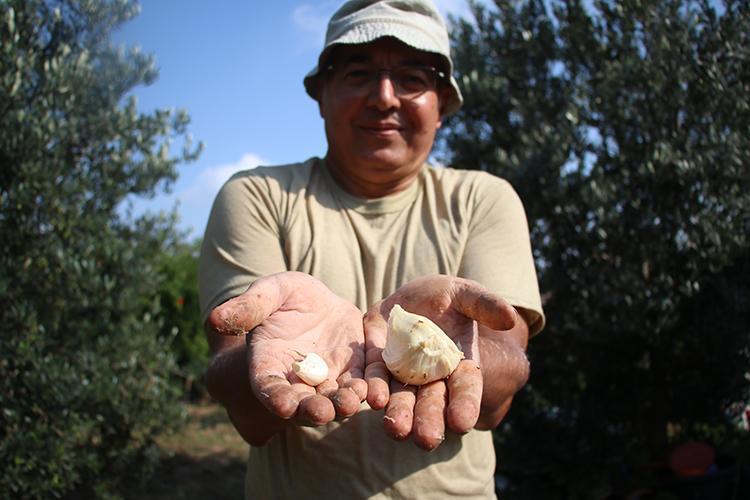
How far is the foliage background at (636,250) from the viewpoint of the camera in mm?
3865

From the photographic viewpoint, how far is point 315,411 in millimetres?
1417

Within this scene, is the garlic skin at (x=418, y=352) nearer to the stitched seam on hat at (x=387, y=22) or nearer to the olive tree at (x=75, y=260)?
the stitched seam on hat at (x=387, y=22)

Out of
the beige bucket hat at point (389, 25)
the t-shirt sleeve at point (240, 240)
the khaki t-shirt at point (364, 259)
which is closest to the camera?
the khaki t-shirt at point (364, 259)

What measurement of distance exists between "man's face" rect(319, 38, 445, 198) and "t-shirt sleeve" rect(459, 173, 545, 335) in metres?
0.29

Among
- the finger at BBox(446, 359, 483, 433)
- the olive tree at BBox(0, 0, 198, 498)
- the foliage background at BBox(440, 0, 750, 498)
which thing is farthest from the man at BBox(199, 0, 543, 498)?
the olive tree at BBox(0, 0, 198, 498)

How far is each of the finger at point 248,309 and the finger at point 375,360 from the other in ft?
0.96

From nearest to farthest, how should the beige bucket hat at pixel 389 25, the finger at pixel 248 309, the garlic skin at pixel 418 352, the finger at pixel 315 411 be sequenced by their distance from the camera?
the finger at pixel 315 411 → the finger at pixel 248 309 → the garlic skin at pixel 418 352 → the beige bucket hat at pixel 389 25

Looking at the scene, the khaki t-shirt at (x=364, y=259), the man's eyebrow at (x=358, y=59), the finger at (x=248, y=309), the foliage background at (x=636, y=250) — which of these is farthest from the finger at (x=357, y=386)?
the foliage background at (x=636, y=250)

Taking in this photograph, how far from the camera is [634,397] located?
4.28 metres

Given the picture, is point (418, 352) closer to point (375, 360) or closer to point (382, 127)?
point (375, 360)

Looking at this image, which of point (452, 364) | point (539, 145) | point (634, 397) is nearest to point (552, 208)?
point (539, 145)

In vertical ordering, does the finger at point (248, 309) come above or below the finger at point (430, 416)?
above

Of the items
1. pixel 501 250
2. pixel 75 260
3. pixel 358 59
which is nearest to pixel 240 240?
pixel 358 59

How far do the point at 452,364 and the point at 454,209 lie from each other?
0.79m
